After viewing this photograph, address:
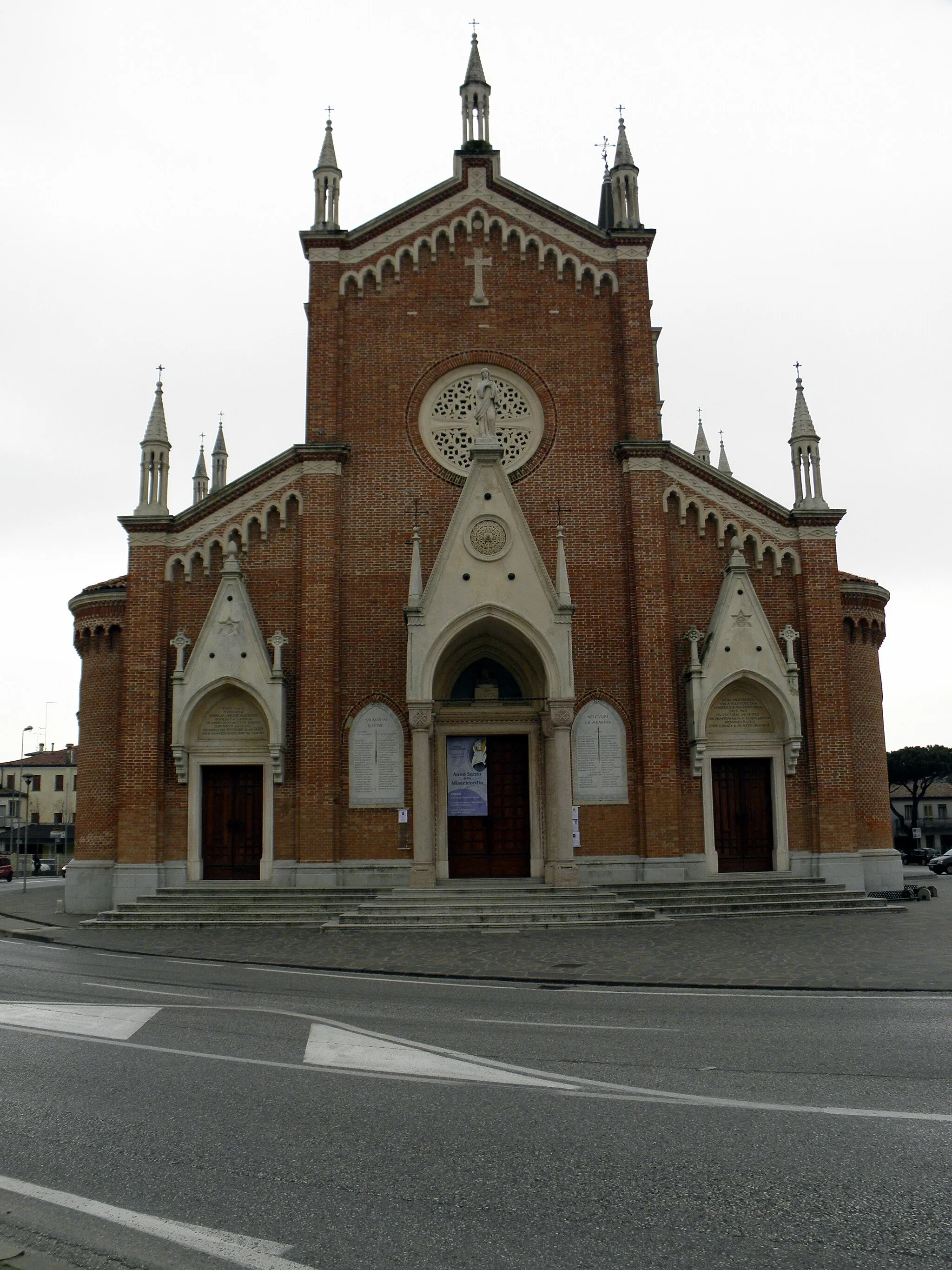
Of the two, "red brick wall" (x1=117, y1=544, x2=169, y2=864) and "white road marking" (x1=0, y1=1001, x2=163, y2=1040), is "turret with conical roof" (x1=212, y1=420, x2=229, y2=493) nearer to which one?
"red brick wall" (x1=117, y1=544, x2=169, y2=864)

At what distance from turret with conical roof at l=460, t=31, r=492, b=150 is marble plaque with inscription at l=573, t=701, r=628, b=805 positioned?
47.3ft

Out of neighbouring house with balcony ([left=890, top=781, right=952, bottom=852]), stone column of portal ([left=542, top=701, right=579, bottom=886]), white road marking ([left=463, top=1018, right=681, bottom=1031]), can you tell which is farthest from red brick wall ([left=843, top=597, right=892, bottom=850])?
neighbouring house with balcony ([left=890, top=781, right=952, bottom=852])

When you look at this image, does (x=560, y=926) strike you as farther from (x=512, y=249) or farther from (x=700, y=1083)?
(x=512, y=249)

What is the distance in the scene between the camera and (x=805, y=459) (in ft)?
83.2

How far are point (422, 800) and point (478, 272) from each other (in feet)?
42.1

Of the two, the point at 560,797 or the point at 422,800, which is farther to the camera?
the point at 560,797

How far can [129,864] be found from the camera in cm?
2297

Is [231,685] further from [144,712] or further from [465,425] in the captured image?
[465,425]

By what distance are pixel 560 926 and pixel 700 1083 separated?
12.5 metres

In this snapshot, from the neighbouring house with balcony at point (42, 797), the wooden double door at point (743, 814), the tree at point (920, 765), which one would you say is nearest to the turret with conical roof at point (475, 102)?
the wooden double door at point (743, 814)

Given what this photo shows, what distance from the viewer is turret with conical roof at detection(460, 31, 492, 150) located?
26.8m

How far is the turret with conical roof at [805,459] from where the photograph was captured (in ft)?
82.0

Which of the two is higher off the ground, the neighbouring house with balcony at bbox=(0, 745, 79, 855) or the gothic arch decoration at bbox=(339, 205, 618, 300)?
the gothic arch decoration at bbox=(339, 205, 618, 300)

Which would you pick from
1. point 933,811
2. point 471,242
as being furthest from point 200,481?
point 933,811
